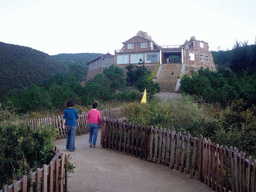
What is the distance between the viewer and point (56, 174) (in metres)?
3.87

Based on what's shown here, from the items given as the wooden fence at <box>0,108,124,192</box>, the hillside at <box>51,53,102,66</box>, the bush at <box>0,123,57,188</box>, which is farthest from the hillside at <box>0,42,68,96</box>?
the wooden fence at <box>0,108,124,192</box>

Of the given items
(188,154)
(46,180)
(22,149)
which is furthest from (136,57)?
(46,180)

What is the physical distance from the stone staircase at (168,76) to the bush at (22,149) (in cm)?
3055

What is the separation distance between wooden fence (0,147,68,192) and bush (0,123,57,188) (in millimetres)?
492

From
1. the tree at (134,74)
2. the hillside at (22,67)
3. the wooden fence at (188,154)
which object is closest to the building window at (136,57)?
the tree at (134,74)

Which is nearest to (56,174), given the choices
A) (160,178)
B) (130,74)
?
(160,178)

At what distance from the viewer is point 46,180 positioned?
354 centimetres

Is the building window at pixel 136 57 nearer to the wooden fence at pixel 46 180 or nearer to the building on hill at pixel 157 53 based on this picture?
the building on hill at pixel 157 53

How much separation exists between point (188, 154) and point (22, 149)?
12.9 ft

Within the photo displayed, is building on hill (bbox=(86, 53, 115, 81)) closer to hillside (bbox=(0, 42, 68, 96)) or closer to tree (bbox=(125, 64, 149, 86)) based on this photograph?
tree (bbox=(125, 64, 149, 86))

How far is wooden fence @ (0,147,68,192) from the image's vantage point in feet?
9.94

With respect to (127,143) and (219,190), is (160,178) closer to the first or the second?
(219,190)

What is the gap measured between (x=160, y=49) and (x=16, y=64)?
32565 millimetres

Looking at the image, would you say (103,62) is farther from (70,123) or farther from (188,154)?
(188,154)
